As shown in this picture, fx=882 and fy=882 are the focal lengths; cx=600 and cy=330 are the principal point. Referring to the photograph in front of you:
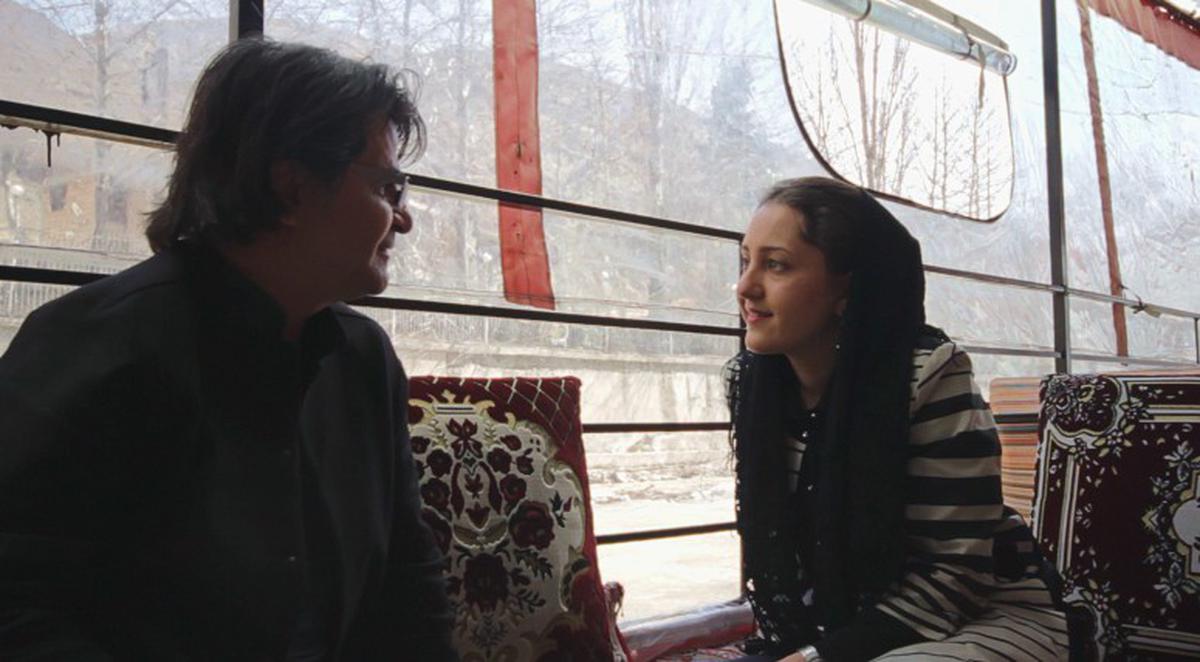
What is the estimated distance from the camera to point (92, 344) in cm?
82

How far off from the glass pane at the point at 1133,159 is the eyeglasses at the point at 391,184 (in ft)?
13.1

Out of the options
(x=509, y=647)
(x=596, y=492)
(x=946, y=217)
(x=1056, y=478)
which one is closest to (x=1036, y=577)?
(x=1056, y=478)

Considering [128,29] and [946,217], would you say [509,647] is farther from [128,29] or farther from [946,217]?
[946,217]

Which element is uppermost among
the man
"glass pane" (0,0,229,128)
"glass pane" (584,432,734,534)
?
"glass pane" (0,0,229,128)

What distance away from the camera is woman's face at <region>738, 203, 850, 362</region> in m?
1.46

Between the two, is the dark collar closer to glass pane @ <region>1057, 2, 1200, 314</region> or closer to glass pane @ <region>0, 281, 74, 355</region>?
glass pane @ <region>0, 281, 74, 355</region>

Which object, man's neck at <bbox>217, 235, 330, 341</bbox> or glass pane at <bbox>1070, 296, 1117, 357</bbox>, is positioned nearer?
man's neck at <bbox>217, 235, 330, 341</bbox>

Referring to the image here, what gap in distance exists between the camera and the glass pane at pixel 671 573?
2.61m

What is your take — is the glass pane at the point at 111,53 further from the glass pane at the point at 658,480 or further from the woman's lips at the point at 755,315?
the glass pane at the point at 658,480

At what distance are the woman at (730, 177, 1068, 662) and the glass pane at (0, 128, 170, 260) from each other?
3.50ft

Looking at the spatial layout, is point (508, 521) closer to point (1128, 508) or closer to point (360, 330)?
point (360, 330)

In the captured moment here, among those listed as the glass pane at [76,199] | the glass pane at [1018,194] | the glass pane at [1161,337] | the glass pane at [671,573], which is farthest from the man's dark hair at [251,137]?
the glass pane at [1161,337]

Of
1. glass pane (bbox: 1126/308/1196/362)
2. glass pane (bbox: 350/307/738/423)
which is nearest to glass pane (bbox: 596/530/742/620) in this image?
glass pane (bbox: 350/307/738/423)

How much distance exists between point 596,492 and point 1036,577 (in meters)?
1.41
